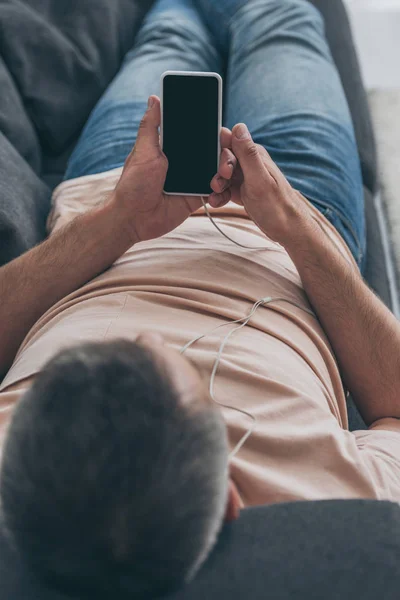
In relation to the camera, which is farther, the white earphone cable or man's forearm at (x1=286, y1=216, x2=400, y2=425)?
man's forearm at (x1=286, y1=216, x2=400, y2=425)

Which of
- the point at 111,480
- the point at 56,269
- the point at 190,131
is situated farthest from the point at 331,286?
the point at 111,480

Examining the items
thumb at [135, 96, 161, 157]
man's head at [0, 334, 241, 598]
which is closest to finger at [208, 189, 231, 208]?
thumb at [135, 96, 161, 157]

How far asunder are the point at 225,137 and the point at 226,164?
43 mm

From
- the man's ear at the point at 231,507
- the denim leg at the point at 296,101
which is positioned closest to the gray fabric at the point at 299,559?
the man's ear at the point at 231,507

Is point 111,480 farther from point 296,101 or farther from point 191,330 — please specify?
point 296,101

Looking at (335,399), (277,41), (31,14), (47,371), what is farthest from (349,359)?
(31,14)

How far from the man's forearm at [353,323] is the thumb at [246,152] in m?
0.12

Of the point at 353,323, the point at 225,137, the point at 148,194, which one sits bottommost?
the point at 353,323

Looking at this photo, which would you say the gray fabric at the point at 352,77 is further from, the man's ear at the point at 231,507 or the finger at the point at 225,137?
the man's ear at the point at 231,507

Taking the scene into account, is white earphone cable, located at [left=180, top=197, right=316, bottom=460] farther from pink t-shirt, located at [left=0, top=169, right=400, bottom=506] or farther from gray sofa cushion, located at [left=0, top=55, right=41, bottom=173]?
gray sofa cushion, located at [left=0, top=55, right=41, bottom=173]

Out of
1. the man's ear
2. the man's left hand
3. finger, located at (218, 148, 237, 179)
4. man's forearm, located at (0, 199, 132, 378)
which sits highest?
finger, located at (218, 148, 237, 179)

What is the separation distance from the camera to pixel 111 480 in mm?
499

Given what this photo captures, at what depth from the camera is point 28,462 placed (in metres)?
0.51

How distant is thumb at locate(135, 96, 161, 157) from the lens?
96cm
